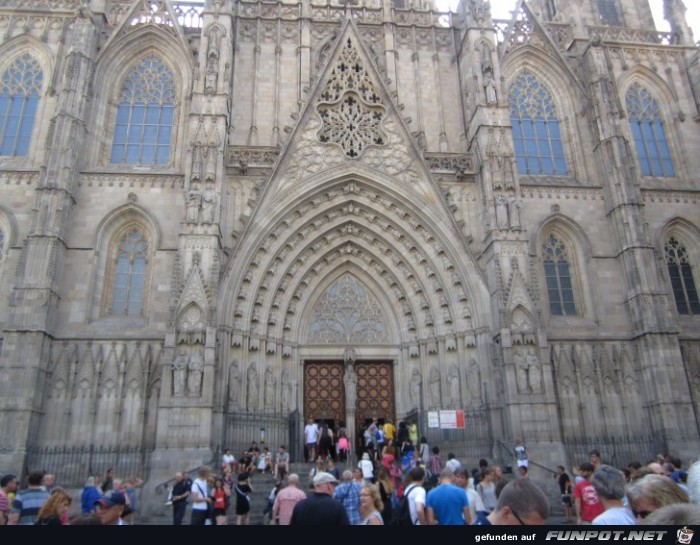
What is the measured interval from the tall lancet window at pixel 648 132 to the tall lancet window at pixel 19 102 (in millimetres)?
26053

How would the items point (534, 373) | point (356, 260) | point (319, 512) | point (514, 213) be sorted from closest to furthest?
point (319, 512), point (534, 373), point (514, 213), point (356, 260)

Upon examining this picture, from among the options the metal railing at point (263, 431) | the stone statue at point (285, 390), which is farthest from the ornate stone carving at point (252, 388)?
the stone statue at point (285, 390)

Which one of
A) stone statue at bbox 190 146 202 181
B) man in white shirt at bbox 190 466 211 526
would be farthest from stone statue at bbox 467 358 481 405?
man in white shirt at bbox 190 466 211 526

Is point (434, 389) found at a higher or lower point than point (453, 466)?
higher

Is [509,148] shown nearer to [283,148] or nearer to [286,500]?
[283,148]

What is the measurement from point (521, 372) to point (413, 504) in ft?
41.5

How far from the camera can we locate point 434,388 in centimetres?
2005

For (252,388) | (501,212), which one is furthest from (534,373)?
(252,388)

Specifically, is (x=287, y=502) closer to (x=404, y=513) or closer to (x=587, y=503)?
(x=404, y=513)

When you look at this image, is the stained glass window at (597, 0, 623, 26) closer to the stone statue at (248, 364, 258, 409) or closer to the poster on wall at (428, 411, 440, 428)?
the poster on wall at (428, 411, 440, 428)

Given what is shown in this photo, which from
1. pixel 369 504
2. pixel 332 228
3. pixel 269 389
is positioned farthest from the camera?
pixel 332 228

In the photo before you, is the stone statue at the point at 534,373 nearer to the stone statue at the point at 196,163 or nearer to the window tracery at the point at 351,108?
the window tracery at the point at 351,108

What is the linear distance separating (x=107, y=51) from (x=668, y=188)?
24.5 metres

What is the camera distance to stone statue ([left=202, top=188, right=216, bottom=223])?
1884 cm
